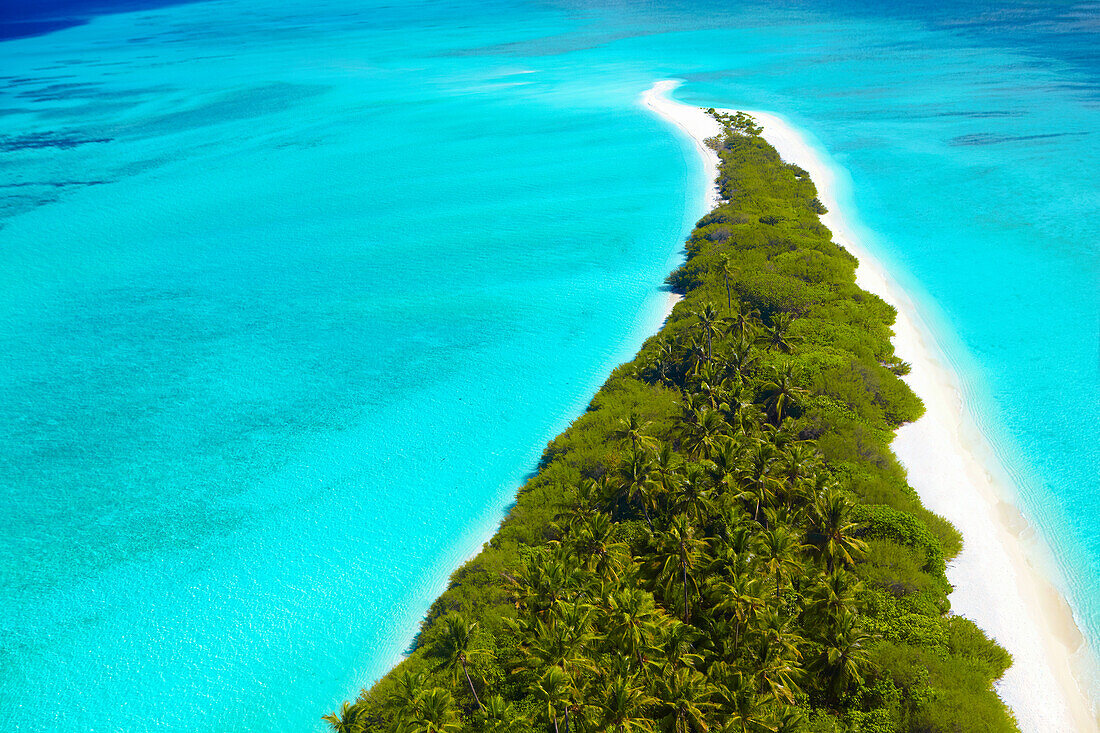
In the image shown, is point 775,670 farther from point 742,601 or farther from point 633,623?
point 633,623

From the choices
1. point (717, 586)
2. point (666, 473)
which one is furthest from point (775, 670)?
point (666, 473)

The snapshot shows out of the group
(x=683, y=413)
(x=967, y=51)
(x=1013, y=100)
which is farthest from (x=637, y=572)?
(x=967, y=51)

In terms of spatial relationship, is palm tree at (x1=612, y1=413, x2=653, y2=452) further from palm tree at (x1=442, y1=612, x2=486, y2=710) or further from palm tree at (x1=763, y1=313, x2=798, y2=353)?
palm tree at (x1=442, y1=612, x2=486, y2=710)

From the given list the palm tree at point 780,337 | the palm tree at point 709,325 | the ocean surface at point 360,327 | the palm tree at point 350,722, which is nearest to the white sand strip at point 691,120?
the ocean surface at point 360,327

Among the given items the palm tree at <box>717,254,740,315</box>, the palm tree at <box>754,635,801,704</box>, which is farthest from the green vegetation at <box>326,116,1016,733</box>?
the palm tree at <box>717,254,740,315</box>

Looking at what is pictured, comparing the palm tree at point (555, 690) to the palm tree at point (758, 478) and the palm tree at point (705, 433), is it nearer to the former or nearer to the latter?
the palm tree at point (758, 478)

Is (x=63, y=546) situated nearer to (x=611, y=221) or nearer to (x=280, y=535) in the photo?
(x=280, y=535)
